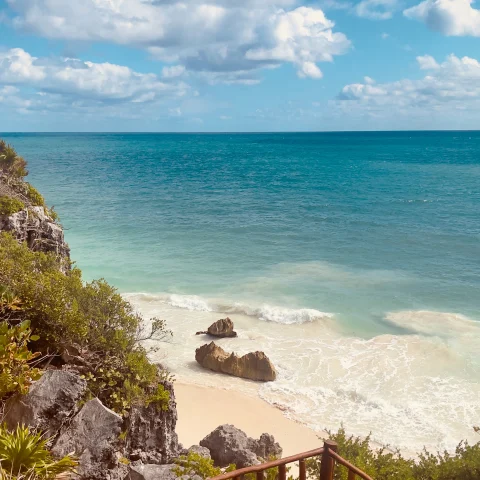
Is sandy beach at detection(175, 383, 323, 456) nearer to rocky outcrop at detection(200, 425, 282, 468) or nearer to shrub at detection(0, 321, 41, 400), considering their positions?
rocky outcrop at detection(200, 425, 282, 468)

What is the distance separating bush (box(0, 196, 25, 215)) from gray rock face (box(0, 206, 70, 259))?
0.39 ft

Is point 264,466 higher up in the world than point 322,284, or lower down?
higher up

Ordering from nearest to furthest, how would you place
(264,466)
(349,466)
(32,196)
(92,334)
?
(349,466), (264,466), (92,334), (32,196)

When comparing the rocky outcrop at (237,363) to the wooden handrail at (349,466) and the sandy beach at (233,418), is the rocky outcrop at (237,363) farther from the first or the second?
the wooden handrail at (349,466)

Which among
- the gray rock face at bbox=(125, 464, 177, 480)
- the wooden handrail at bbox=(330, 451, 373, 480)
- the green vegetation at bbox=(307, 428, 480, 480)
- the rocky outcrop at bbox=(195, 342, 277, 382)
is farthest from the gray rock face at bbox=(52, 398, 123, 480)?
the rocky outcrop at bbox=(195, 342, 277, 382)

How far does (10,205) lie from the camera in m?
15.9

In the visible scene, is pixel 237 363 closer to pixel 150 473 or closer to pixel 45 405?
pixel 150 473

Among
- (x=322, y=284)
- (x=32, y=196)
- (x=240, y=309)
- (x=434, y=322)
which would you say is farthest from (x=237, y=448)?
(x=322, y=284)

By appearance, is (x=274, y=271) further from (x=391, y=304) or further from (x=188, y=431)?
(x=188, y=431)

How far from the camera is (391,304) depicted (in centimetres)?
2736

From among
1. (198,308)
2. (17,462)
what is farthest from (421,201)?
(17,462)

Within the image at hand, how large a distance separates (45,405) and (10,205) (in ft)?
30.9

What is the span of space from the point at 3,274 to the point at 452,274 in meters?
28.2

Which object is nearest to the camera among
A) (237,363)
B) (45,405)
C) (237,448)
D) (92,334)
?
(45,405)
